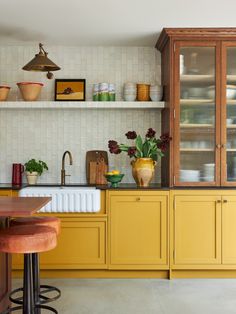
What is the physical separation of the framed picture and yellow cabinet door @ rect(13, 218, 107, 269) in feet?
4.53

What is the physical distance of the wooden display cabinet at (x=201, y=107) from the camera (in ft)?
16.2

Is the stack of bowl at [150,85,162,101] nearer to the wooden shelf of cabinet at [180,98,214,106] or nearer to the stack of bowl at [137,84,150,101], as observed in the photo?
the stack of bowl at [137,84,150,101]

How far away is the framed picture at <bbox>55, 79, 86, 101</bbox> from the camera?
543 cm

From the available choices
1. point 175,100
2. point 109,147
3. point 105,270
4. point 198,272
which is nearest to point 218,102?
point 175,100

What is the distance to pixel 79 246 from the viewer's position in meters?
4.87

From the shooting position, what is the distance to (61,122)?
18.1 ft

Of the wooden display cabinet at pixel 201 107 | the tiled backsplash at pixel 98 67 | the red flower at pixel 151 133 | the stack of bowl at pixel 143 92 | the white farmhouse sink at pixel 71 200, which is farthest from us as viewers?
the tiled backsplash at pixel 98 67

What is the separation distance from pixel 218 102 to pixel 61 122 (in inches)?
68.4

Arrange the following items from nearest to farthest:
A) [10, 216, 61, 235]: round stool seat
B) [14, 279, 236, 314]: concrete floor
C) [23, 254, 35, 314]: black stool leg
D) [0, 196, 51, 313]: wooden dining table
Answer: [0, 196, 51, 313]: wooden dining table
[23, 254, 35, 314]: black stool leg
[10, 216, 61, 235]: round stool seat
[14, 279, 236, 314]: concrete floor

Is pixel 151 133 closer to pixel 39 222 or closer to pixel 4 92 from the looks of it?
pixel 4 92

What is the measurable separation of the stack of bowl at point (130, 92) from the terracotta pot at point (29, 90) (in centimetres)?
94

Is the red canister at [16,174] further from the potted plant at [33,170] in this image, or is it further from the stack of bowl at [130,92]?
the stack of bowl at [130,92]

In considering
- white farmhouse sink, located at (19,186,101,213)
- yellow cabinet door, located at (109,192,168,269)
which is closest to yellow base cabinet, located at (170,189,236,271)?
yellow cabinet door, located at (109,192,168,269)

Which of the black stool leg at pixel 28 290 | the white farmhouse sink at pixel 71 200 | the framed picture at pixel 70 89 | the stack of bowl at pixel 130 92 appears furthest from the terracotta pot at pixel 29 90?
the black stool leg at pixel 28 290
